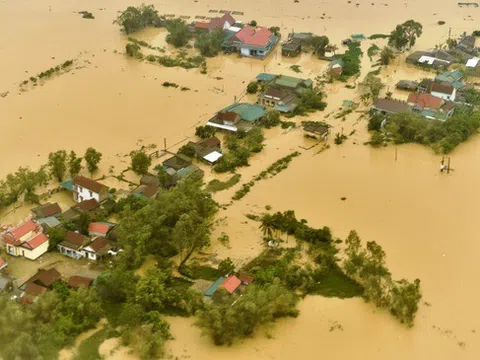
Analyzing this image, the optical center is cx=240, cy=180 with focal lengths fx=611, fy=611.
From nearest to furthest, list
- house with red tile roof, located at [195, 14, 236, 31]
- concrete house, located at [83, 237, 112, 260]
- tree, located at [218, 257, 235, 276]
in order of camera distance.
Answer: tree, located at [218, 257, 235, 276]
concrete house, located at [83, 237, 112, 260]
house with red tile roof, located at [195, 14, 236, 31]

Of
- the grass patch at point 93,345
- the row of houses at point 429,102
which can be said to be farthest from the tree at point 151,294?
the row of houses at point 429,102

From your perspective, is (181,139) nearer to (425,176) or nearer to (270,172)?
(270,172)

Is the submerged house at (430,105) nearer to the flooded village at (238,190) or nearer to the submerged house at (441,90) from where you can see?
the flooded village at (238,190)

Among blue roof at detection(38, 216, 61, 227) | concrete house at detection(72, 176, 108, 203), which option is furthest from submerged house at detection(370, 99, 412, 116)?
blue roof at detection(38, 216, 61, 227)

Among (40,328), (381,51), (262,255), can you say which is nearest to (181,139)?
(262,255)

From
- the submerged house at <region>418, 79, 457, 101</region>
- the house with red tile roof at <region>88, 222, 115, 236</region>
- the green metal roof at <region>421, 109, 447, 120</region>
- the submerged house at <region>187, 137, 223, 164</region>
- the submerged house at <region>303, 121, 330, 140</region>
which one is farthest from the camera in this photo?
the submerged house at <region>418, 79, 457, 101</region>

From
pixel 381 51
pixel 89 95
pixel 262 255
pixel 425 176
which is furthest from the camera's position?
pixel 381 51

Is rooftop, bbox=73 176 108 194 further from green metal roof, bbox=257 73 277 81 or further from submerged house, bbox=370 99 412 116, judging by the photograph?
submerged house, bbox=370 99 412 116
